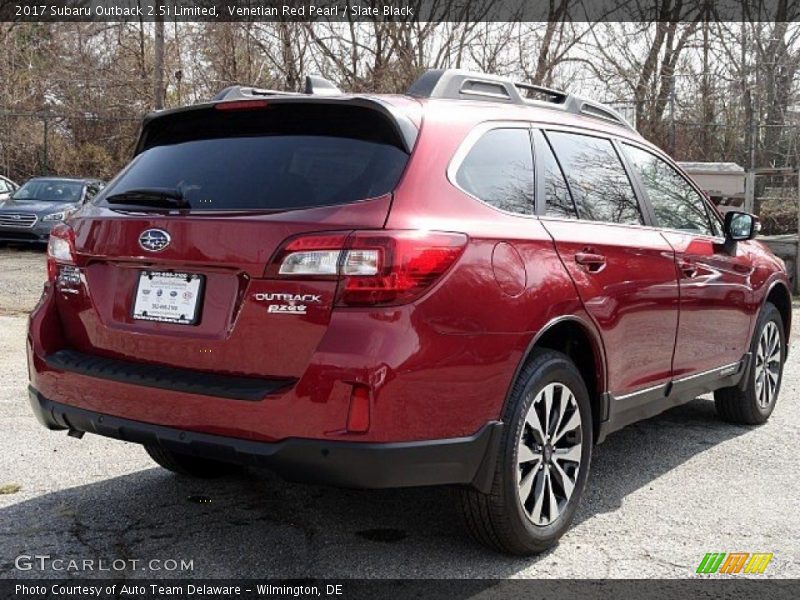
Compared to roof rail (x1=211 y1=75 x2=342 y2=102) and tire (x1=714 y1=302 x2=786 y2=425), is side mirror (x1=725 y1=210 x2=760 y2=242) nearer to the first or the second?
tire (x1=714 y1=302 x2=786 y2=425)

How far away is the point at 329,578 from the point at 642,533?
139 centimetres

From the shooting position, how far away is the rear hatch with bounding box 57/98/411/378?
2.99 metres

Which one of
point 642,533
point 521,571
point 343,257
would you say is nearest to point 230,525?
point 521,571

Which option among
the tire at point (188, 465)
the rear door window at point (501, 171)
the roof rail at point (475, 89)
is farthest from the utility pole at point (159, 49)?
the rear door window at point (501, 171)

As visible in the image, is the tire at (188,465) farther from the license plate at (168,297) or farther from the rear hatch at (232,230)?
the license plate at (168,297)

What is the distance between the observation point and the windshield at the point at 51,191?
17641 millimetres

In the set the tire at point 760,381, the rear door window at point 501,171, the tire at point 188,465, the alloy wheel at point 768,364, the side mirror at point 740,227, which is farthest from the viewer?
the alloy wheel at point 768,364

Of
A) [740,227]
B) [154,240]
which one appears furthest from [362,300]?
[740,227]

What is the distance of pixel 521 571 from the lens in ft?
11.1

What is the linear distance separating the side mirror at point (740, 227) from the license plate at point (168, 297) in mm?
3343

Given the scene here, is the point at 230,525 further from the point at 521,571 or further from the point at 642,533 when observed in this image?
the point at 642,533

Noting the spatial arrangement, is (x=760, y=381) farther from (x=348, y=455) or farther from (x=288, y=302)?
(x=288, y=302)

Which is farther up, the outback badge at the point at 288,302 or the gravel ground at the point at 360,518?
the outback badge at the point at 288,302

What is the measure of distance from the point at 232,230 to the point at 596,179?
6.29 ft
